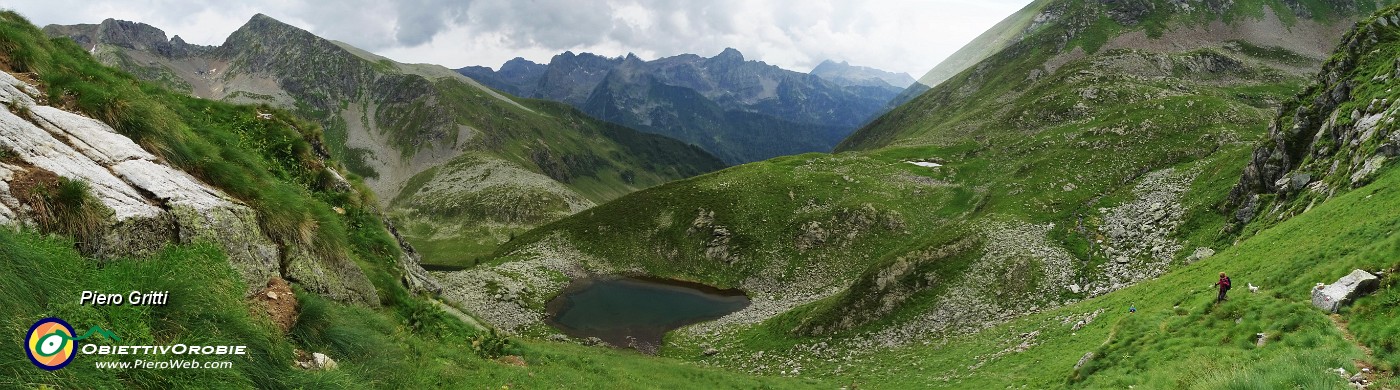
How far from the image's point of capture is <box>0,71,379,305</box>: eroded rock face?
10203mm

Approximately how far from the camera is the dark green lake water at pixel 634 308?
63719mm

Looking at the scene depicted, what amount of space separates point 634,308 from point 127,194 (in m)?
63.6

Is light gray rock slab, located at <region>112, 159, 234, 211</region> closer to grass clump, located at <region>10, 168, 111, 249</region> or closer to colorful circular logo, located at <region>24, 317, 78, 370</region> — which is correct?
grass clump, located at <region>10, 168, 111, 249</region>

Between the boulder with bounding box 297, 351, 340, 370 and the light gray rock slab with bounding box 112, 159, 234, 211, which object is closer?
the boulder with bounding box 297, 351, 340, 370

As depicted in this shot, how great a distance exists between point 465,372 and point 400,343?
218cm

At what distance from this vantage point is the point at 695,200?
309ft

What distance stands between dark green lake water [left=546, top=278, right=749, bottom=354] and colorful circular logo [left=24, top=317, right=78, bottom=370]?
5183 cm

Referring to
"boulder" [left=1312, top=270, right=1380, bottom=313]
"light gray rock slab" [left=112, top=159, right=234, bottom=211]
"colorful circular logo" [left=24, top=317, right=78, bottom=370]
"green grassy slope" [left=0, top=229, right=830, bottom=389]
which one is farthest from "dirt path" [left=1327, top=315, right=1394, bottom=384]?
"light gray rock slab" [left=112, top=159, right=234, bottom=211]

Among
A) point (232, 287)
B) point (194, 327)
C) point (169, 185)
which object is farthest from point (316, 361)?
point (169, 185)

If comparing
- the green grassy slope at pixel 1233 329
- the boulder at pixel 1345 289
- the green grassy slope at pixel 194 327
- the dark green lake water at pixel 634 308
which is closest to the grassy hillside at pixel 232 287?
the green grassy slope at pixel 194 327

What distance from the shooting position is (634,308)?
72750 mm

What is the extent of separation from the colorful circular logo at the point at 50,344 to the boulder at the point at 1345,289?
30373 millimetres

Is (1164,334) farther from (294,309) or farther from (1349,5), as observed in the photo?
(1349,5)

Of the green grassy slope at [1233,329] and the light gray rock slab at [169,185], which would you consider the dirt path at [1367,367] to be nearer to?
the green grassy slope at [1233,329]
